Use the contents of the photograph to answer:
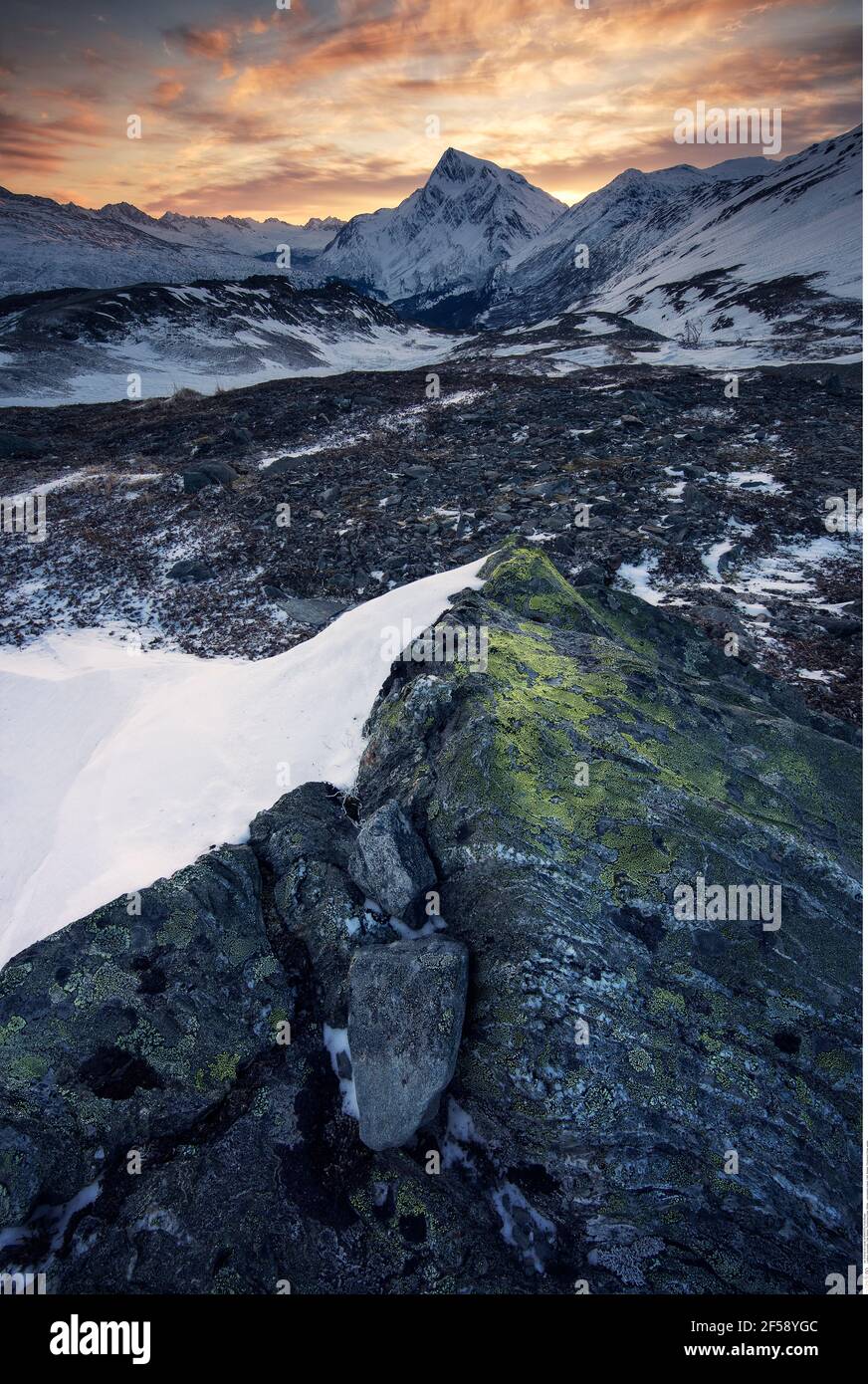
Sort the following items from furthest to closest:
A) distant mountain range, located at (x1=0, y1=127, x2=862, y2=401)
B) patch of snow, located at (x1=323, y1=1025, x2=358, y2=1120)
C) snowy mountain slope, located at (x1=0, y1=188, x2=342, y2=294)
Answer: snowy mountain slope, located at (x1=0, y1=188, x2=342, y2=294)
distant mountain range, located at (x1=0, y1=127, x2=862, y2=401)
patch of snow, located at (x1=323, y1=1025, x2=358, y2=1120)

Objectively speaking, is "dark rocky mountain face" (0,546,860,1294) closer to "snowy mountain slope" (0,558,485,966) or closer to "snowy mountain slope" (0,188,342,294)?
"snowy mountain slope" (0,558,485,966)

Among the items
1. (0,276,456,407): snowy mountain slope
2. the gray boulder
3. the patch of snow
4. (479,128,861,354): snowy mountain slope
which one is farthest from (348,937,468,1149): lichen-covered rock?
(479,128,861,354): snowy mountain slope

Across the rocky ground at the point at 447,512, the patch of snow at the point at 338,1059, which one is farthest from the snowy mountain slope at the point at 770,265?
the patch of snow at the point at 338,1059

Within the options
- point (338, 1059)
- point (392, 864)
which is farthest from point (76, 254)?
point (338, 1059)

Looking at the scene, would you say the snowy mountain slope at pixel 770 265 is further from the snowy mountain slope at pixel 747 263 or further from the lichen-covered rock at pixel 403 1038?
the lichen-covered rock at pixel 403 1038

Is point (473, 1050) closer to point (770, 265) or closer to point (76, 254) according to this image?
point (770, 265)
